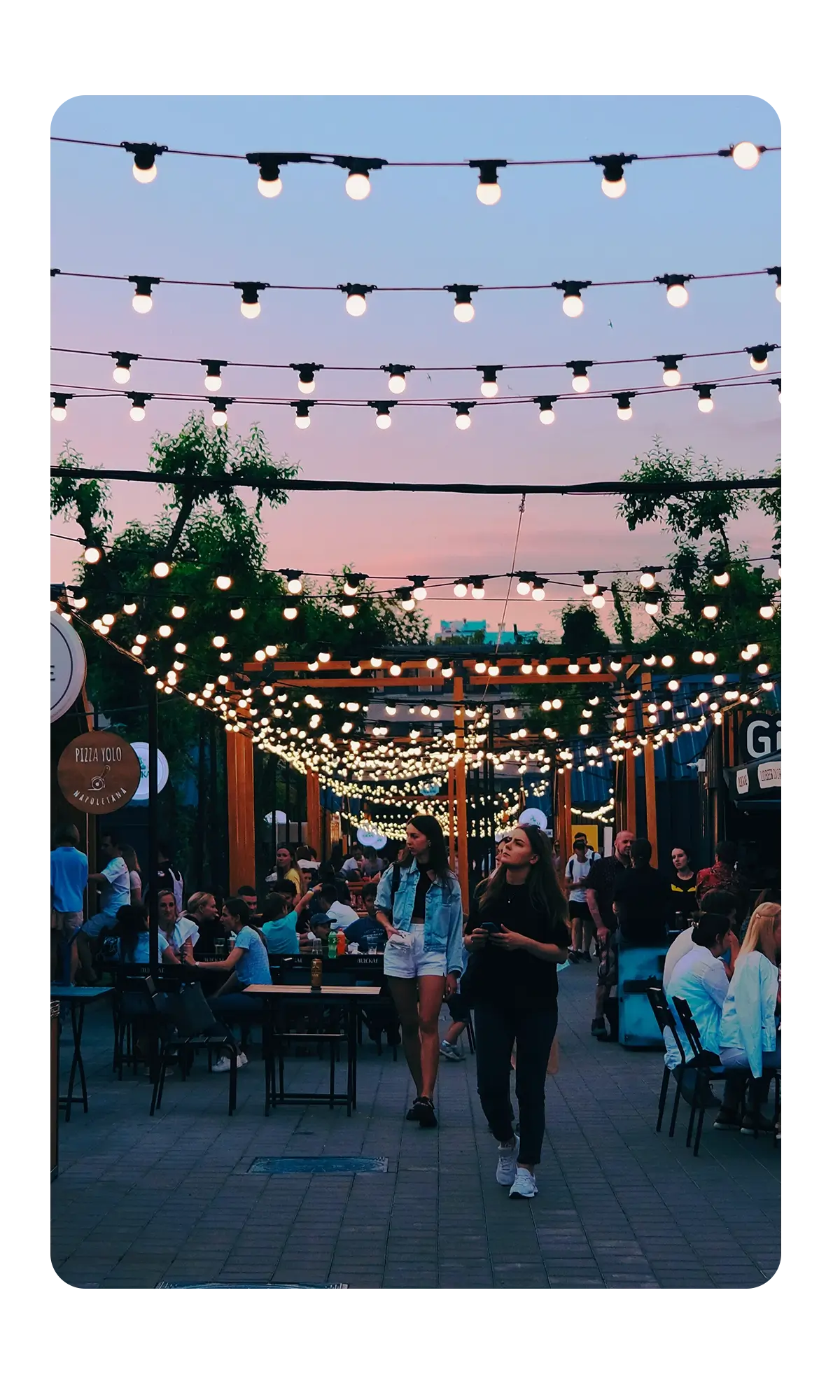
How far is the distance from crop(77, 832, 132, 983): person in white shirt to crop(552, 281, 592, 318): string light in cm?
895

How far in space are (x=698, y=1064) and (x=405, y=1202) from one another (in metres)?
2.11

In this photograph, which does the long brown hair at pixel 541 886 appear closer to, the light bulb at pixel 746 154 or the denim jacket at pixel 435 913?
the denim jacket at pixel 435 913

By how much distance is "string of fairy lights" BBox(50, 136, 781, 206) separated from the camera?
6.55 m

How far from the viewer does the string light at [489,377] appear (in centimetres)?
905

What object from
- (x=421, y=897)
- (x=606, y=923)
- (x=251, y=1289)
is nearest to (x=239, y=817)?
(x=606, y=923)

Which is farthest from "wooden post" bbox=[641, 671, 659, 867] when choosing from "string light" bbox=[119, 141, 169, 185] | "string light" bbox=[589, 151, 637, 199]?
"string light" bbox=[119, 141, 169, 185]

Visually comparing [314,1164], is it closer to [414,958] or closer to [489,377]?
[414,958]

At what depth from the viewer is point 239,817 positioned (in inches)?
950

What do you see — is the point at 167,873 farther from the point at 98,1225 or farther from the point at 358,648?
the point at 98,1225

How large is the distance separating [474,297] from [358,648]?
1424cm

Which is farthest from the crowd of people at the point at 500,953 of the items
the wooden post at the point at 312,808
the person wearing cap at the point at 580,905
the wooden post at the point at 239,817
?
the wooden post at the point at 312,808

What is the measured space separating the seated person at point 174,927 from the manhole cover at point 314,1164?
4314 millimetres

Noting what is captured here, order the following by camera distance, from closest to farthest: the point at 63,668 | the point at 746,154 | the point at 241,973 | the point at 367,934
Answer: the point at 746,154 → the point at 63,668 → the point at 241,973 → the point at 367,934
